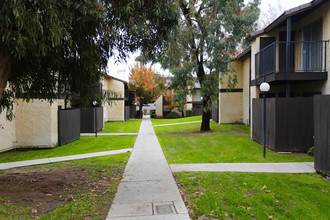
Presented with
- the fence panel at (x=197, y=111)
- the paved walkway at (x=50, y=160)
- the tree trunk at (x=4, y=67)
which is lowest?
the paved walkway at (x=50, y=160)

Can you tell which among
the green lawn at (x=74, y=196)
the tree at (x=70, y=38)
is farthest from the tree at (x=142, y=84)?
the tree at (x=70, y=38)

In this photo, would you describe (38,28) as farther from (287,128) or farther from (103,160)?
(287,128)

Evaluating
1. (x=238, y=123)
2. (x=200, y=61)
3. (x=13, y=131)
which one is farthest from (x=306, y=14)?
(x=13, y=131)

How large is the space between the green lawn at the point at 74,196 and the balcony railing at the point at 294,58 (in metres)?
7.69

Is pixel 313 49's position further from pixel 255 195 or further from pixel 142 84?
pixel 142 84

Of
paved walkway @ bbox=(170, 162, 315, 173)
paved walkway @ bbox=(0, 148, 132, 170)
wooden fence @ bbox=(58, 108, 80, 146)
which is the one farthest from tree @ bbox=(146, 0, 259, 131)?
paved walkway @ bbox=(170, 162, 315, 173)

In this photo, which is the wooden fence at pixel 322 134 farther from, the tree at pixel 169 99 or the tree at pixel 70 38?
the tree at pixel 169 99

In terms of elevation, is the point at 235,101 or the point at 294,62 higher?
the point at 294,62

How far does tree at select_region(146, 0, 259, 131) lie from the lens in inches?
656

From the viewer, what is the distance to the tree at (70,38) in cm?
487

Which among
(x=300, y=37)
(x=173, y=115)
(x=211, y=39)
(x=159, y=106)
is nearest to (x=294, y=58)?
(x=300, y=37)

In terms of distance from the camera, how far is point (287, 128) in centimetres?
1082

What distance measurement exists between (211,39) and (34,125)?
1059 cm

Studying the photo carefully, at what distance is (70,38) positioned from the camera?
569cm
